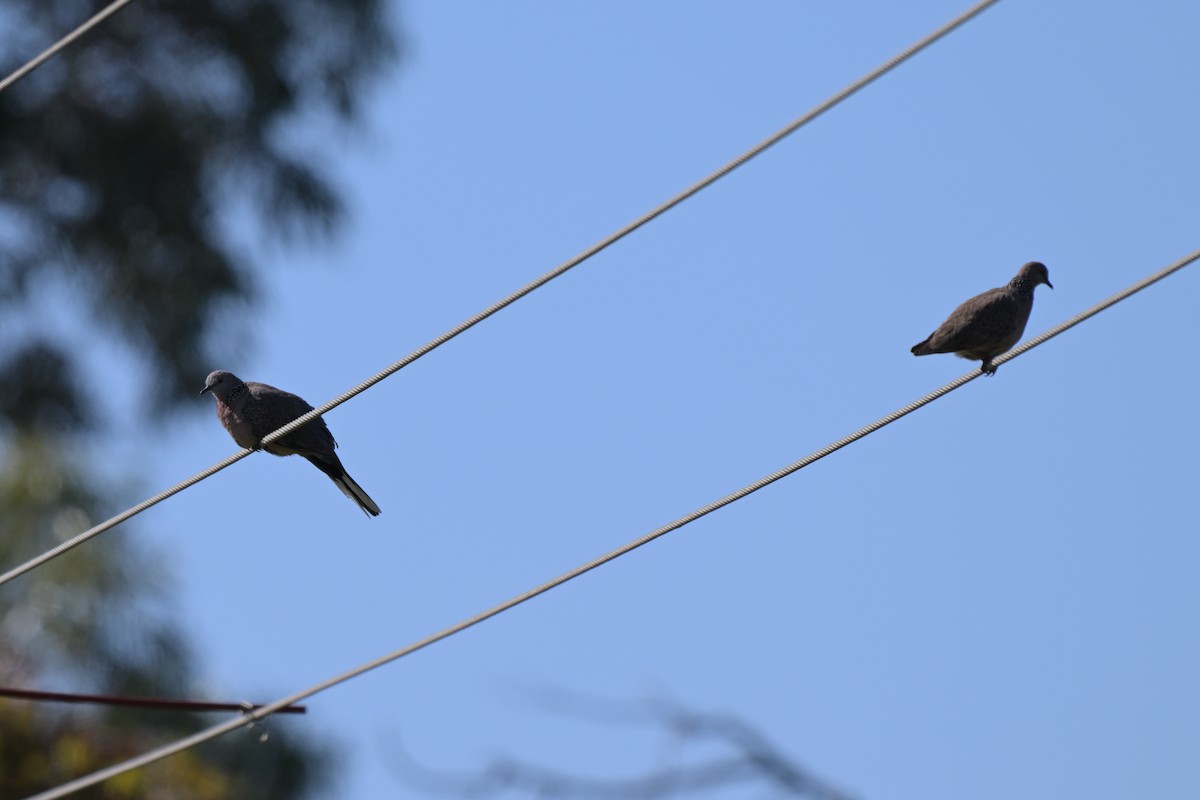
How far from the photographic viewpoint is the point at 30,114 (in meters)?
24.5

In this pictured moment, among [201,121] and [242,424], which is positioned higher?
[201,121]

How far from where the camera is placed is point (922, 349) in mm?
9523

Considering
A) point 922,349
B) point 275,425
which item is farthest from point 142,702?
point 922,349

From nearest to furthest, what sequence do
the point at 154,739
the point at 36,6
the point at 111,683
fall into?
the point at 154,739 < the point at 111,683 < the point at 36,6

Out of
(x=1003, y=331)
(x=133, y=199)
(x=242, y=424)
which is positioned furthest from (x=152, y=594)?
(x=1003, y=331)

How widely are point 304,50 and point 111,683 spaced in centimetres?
795

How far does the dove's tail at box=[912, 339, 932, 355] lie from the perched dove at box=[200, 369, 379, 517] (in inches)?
104

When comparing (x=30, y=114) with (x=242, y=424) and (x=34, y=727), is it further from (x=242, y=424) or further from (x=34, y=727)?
(x=242, y=424)

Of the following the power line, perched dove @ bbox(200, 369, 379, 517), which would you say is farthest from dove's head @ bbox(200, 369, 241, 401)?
the power line

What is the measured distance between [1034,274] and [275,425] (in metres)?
3.70

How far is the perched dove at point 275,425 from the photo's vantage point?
30.9 ft

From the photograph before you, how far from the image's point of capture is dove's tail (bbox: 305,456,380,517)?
9577 millimetres

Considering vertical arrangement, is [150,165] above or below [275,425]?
above

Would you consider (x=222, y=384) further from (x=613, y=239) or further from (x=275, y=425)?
(x=613, y=239)
